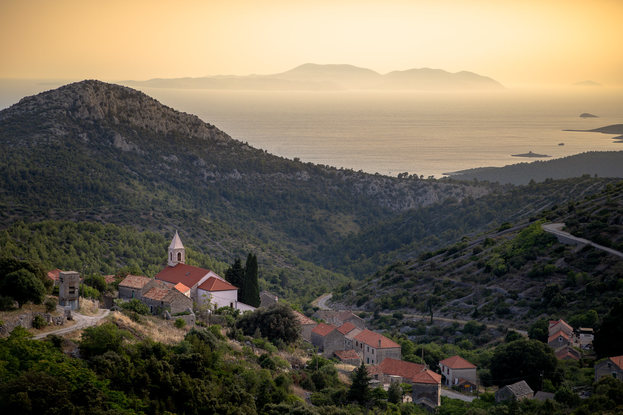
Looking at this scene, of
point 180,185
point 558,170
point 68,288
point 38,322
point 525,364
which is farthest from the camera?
point 558,170

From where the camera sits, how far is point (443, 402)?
3184 cm

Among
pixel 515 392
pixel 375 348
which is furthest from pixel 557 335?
pixel 375 348

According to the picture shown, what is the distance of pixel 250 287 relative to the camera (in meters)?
42.4

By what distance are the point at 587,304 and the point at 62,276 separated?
30.3 m

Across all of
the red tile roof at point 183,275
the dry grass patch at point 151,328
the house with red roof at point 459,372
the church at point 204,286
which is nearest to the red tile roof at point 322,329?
the church at point 204,286

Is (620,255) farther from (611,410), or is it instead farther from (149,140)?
(149,140)

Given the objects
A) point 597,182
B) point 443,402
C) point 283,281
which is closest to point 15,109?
point 283,281

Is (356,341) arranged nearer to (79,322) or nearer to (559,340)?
(559,340)

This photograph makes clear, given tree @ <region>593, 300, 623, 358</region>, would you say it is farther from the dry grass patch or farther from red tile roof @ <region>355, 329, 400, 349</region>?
the dry grass patch

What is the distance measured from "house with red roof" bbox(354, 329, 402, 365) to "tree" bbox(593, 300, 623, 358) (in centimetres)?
966

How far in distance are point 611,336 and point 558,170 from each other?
9602 cm

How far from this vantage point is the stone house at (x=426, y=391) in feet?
102

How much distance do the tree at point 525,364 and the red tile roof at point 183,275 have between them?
15917mm

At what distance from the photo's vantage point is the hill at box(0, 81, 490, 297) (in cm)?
7125
